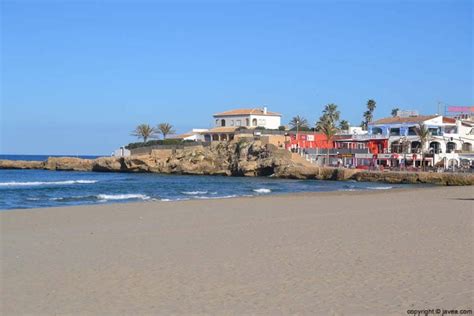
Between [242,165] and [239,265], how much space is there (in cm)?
6428

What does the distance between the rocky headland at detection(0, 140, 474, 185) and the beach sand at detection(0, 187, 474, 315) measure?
40696mm

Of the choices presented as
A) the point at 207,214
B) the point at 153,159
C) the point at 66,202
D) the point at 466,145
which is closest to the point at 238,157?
the point at 153,159

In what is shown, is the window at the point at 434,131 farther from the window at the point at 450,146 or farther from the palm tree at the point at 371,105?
the palm tree at the point at 371,105

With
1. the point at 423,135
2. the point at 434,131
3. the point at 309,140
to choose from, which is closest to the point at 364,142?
the point at 309,140

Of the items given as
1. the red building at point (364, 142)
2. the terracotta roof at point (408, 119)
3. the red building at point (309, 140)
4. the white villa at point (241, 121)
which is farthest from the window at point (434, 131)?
the white villa at point (241, 121)

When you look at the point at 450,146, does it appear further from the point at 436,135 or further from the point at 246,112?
the point at 246,112

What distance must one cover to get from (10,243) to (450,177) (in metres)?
47.9

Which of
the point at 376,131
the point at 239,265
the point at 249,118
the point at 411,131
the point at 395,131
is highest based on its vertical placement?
the point at 249,118

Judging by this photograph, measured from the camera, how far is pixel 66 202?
32875 millimetres

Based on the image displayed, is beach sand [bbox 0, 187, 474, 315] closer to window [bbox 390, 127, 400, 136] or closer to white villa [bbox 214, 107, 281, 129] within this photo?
window [bbox 390, 127, 400, 136]

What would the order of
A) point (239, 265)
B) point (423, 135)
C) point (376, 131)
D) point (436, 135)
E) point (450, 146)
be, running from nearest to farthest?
point (239, 265) → point (423, 135) → point (450, 146) → point (436, 135) → point (376, 131)

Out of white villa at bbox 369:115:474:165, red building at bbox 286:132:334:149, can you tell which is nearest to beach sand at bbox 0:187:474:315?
white villa at bbox 369:115:474:165

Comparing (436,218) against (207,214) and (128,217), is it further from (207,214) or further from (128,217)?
(128,217)

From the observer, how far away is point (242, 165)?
75.8 meters
